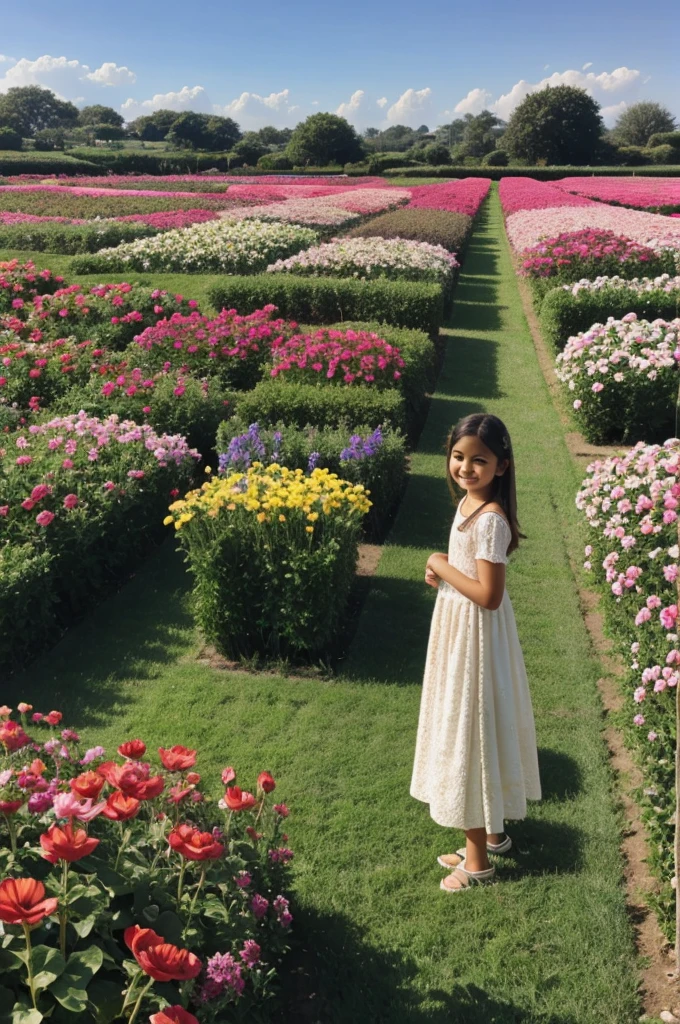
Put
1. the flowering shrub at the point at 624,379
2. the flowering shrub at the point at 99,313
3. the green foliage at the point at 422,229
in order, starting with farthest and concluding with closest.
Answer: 1. the green foliage at the point at 422,229
2. the flowering shrub at the point at 99,313
3. the flowering shrub at the point at 624,379

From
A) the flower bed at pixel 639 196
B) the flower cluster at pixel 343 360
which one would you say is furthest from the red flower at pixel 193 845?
the flower bed at pixel 639 196

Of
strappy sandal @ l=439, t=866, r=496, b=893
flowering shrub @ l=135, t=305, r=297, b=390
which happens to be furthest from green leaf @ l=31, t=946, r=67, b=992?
flowering shrub @ l=135, t=305, r=297, b=390

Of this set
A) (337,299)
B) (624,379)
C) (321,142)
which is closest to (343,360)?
(624,379)

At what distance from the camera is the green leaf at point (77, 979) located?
68.2 inches

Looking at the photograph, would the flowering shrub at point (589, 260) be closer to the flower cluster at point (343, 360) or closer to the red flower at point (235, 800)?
the flower cluster at point (343, 360)

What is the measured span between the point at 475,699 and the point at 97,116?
345ft

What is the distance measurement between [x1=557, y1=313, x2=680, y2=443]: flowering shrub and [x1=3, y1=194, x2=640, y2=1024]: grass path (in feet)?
5.22

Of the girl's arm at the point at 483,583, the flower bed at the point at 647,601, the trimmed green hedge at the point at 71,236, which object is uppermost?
the trimmed green hedge at the point at 71,236

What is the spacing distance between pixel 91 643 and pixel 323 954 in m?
2.71

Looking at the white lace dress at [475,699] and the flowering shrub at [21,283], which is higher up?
the flowering shrub at [21,283]

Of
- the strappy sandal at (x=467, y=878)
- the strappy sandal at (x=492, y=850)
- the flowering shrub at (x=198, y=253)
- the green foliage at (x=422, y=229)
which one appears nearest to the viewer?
the strappy sandal at (x=467, y=878)

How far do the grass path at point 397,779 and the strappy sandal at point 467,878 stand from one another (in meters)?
0.04

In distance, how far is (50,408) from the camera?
833 cm

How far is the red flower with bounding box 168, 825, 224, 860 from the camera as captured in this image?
1.82 m
